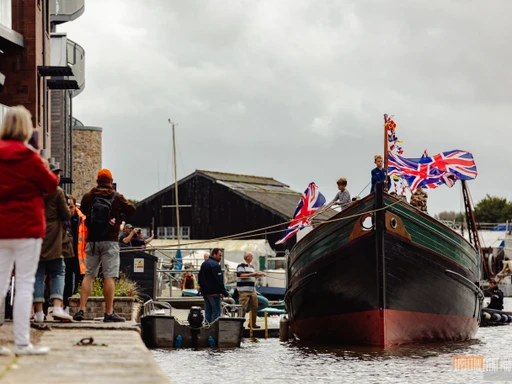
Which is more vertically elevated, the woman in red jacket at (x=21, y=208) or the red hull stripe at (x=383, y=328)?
the woman in red jacket at (x=21, y=208)

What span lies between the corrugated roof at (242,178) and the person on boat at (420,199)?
1807 inches

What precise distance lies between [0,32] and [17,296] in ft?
64.0

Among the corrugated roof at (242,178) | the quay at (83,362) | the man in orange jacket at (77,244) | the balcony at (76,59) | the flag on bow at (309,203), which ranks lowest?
the quay at (83,362)

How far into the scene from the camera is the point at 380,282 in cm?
2080

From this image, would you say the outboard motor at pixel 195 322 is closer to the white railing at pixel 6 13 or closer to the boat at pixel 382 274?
the boat at pixel 382 274

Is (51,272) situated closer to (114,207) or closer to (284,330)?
(114,207)

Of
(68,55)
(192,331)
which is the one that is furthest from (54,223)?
(68,55)

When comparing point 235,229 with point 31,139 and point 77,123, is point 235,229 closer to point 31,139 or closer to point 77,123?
point 77,123

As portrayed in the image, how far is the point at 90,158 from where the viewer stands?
42.8 m

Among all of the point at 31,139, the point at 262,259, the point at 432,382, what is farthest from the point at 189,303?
the point at 262,259

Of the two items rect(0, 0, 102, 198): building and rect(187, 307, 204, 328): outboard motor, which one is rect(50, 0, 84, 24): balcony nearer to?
rect(0, 0, 102, 198): building

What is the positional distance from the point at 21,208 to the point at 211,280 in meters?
13.6

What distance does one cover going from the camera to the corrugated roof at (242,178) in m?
69.2

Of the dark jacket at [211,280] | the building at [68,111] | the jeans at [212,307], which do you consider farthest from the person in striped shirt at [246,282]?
the building at [68,111]
